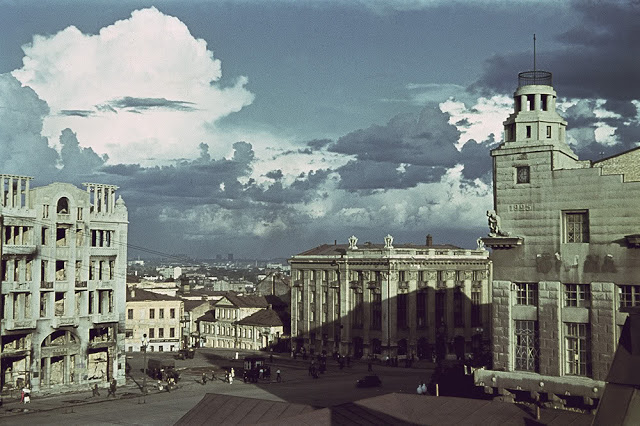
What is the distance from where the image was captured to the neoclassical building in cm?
11044

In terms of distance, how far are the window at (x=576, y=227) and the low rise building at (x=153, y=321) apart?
97572mm

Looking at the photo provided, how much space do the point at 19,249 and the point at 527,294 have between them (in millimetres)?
51275

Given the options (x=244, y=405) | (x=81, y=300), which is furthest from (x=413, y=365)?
(x=244, y=405)

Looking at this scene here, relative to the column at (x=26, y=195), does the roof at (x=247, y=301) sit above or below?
below

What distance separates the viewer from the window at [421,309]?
112 m

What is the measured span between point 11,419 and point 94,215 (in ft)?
83.8

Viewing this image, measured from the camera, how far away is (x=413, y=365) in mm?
106188

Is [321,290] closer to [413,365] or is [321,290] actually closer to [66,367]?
[413,365]

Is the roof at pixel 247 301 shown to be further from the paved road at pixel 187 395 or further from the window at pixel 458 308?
the window at pixel 458 308

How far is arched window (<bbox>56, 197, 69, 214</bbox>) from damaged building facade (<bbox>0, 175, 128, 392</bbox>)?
0.34 feet

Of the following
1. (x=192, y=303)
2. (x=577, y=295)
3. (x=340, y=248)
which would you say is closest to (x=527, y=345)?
(x=577, y=295)

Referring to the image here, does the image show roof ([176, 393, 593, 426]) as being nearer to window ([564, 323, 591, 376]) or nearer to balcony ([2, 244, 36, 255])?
window ([564, 323, 591, 376])

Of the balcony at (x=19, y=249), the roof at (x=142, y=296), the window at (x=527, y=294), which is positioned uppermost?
the balcony at (x=19, y=249)

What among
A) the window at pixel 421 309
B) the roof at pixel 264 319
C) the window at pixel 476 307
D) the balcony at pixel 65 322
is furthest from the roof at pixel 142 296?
the window at pixel 476 307
